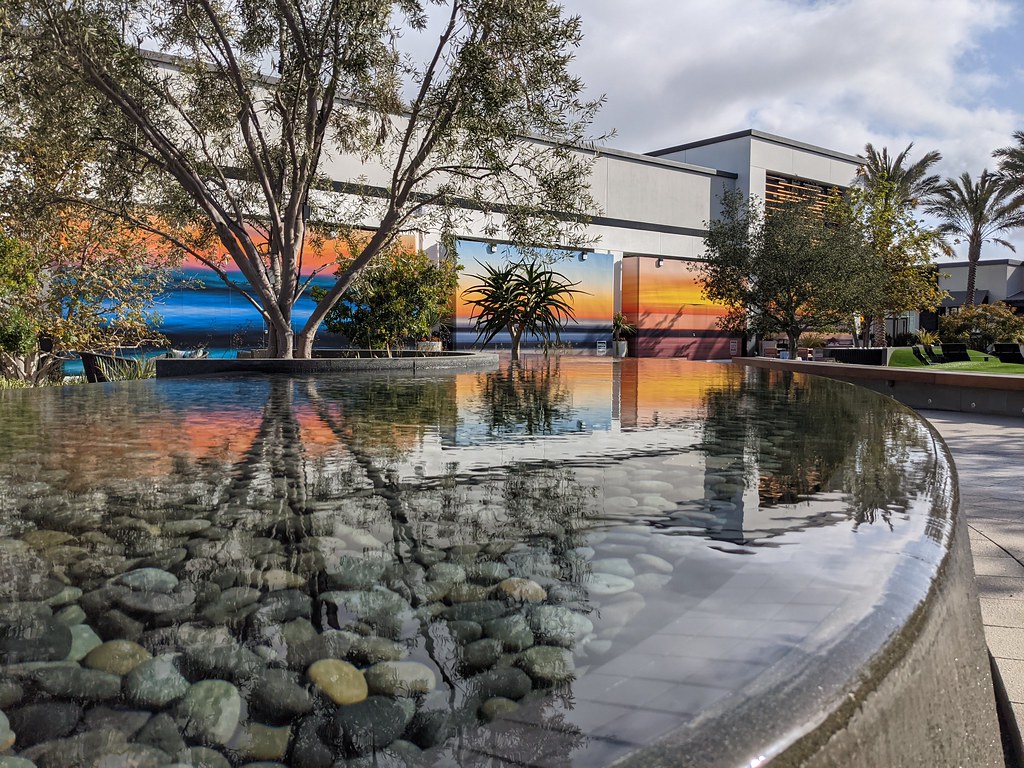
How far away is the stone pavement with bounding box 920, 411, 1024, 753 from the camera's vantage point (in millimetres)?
2555

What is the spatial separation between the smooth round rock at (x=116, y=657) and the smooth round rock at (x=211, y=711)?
130 millimetres

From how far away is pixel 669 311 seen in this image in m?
28.2

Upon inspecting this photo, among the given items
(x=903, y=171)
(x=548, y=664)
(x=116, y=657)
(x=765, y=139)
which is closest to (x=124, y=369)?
(x=116, y=657)

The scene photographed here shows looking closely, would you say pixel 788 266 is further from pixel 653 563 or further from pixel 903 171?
pixel 903 171

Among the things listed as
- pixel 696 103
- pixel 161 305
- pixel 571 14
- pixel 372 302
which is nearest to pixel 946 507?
pixel 571 14

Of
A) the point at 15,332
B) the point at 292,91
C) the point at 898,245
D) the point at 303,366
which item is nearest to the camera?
the point at 303,366

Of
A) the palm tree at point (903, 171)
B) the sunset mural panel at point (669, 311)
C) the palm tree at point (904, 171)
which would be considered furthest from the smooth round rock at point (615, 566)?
the palm tree at point (904, 171)

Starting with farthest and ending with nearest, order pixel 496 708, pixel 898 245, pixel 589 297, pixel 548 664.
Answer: pixel 589 297 < pixel 898 245 < pixel 548 664 < pixel 496 708

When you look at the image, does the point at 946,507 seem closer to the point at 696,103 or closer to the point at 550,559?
the point at 550,559

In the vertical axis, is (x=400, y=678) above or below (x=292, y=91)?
below

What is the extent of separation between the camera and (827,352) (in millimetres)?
23359

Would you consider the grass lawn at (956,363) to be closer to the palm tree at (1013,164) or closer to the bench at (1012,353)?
the bench at (1012,353)

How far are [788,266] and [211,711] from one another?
18311 millimetres

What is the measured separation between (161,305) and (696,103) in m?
28.7
